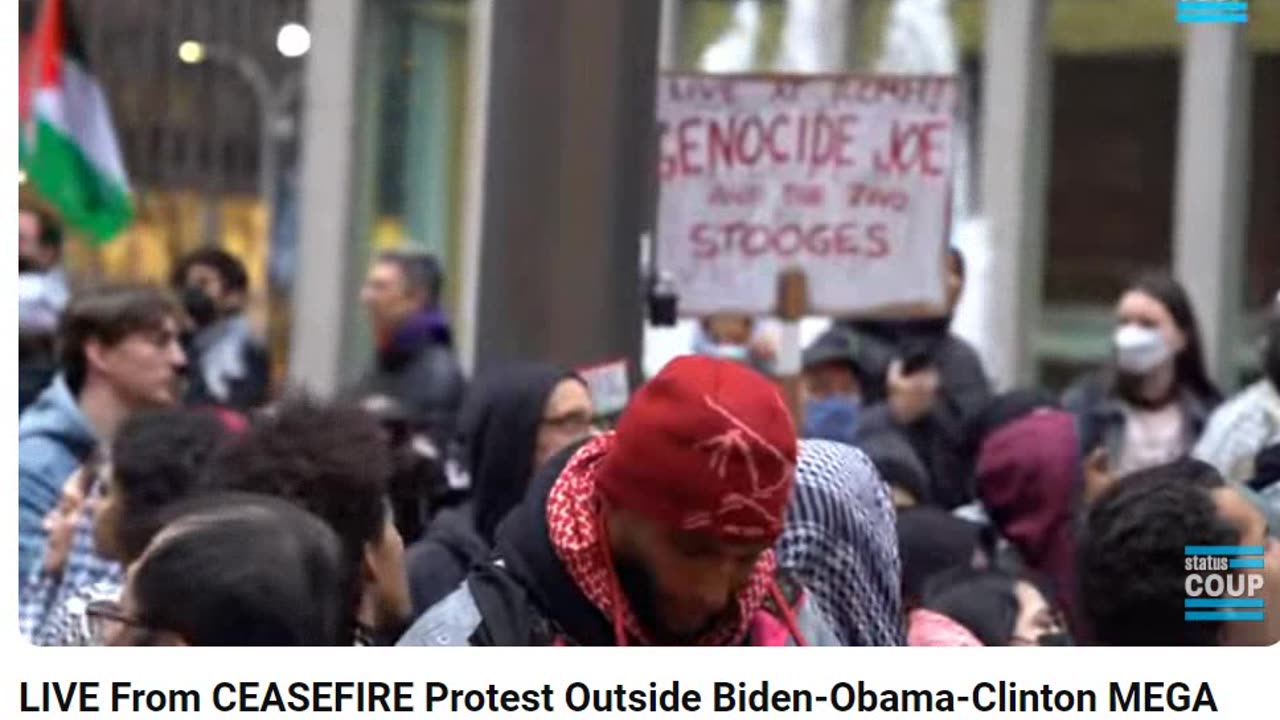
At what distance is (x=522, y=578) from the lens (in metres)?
3.28

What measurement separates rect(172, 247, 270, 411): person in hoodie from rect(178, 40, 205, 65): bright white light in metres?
7.93

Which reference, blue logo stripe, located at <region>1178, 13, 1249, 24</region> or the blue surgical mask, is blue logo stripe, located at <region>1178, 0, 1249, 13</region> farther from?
the blue surgical mask

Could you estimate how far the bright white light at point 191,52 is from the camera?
701 inches

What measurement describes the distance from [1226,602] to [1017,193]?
10734 millimetres

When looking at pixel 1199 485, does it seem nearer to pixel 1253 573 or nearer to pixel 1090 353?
pixel 1253 573

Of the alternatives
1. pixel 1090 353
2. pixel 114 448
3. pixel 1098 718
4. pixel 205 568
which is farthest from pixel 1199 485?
pixel 1090 353

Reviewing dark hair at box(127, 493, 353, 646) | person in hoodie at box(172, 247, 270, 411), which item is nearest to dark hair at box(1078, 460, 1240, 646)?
dark hair at box(127, 493, 353, 646)

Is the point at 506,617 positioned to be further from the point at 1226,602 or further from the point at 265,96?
the point at 265,96

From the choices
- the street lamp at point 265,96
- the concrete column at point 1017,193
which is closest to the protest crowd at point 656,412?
the concrete column at point 1017,193

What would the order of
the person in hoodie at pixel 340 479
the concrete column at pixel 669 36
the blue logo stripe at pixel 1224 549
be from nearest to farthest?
the blue logo stripe at pixel 1224 549, the person in hoodie at pixel 340 479, the concrete column at pixel 669 36

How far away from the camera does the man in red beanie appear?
319cm

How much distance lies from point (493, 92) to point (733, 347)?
1.82m

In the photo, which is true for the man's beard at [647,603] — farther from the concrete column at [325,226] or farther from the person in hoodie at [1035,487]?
the concrete column at [325,226]

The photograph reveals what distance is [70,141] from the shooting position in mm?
9555
